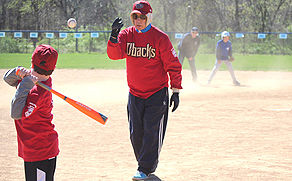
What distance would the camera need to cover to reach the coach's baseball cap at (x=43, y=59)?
358 centimetres

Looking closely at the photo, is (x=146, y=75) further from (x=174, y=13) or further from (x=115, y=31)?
(x=174, y=13)

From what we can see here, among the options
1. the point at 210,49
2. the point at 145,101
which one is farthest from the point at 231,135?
the point at 210,49

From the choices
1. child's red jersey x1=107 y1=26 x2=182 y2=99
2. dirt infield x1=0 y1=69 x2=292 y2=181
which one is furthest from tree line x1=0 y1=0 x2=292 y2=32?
child's red jersey x1=107 y1=26 x2=182 y2=99

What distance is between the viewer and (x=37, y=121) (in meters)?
3.61

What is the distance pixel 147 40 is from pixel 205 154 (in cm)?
227

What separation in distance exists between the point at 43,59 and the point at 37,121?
0.55 metres

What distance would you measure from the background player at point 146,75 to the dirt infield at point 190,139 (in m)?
0.51

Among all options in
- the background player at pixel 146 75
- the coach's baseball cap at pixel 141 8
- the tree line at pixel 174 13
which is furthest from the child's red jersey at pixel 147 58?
the tree line at pixel 174 13

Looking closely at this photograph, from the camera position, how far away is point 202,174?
545 centimetres

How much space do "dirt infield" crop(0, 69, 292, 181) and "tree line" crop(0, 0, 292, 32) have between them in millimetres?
29416

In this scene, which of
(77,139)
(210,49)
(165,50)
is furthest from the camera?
(210,49)

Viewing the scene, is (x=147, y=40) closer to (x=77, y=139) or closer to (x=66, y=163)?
(x=66, y=163)

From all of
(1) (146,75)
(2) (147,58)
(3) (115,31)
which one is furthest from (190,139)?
(3) (115,31)

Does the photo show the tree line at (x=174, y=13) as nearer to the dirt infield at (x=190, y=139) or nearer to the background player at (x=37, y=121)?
the dirt infield at (x=190, y=139)
